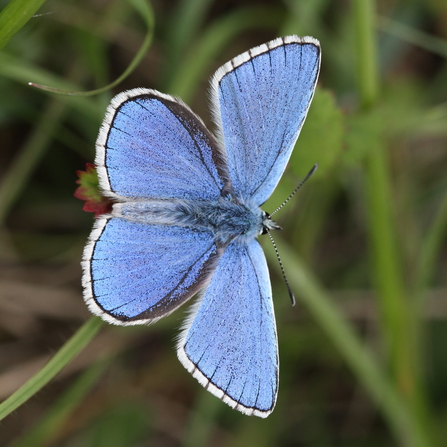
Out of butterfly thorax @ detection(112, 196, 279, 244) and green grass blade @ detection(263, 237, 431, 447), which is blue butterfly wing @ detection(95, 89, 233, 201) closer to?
butterfly thorax @ detection(112, 196, 279, 244)

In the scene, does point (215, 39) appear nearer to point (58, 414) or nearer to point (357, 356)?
point (357, 356)

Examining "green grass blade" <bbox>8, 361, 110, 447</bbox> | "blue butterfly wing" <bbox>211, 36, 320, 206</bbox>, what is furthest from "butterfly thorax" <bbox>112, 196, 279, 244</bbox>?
"green grass blade" <bbox>8, 361, 110, 447</bbox>

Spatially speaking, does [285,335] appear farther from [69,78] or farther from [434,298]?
[69,78]

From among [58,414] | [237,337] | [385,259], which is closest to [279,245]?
[385,259]

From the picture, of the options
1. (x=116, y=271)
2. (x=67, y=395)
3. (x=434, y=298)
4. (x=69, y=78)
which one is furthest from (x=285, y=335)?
(x=69, y=78)

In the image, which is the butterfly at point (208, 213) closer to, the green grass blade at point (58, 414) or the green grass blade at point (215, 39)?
the green grass blade at point (215, 39)

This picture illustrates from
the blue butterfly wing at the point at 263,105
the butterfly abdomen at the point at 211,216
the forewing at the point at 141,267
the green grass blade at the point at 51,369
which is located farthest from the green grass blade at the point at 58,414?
the blue butterfly wing at the point at 263,105
